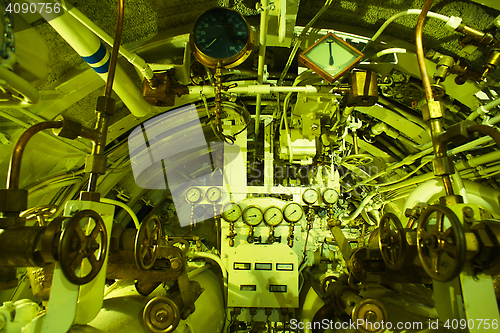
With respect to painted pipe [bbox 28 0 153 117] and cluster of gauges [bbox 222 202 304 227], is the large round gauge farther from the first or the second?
cluster of gauges [bbox 222 202 304 227]

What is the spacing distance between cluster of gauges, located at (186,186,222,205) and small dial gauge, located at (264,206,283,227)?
553mm

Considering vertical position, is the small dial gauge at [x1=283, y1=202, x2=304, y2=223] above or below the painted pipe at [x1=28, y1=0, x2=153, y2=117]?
below

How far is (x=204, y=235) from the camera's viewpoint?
3422 millimetres

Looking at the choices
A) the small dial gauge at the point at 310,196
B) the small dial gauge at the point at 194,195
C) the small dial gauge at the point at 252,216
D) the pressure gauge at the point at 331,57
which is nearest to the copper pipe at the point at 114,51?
the pressure gauge at the point at 331,57

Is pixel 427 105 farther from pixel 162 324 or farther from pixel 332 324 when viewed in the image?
pixel 162 324

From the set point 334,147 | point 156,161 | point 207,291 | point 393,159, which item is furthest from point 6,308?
point 393,159

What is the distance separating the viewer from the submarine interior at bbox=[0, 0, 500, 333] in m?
1.00

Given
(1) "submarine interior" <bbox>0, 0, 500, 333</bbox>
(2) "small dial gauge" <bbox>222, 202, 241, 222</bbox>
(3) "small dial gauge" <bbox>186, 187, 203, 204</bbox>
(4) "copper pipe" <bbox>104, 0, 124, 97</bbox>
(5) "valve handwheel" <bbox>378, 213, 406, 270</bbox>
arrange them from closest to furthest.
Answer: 1. (1) "submarine interior" <bbox>0, 0, 500, 333</bbox>
2. (5) "valve handwheel" <bbox>378, 213, 406, 270</bbox>
3. (4) "copper pipe" <bbox>104, 0, 124, 97</bbox>
4. (2) "small dial gauge" <bbox>222, 202, 241, 222</bbox>
5. (3) "small dial gauge" <bbox>186, 187, 203, 204</bbox>

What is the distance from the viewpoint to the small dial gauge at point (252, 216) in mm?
2553

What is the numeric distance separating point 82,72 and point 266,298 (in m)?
2.55

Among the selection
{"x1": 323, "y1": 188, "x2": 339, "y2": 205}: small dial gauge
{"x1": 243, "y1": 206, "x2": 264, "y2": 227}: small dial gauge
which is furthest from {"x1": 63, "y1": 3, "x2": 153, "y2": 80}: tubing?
{"x1": 323, "y1": 188, "x2": 339, "y2": 205}: small dial gauge

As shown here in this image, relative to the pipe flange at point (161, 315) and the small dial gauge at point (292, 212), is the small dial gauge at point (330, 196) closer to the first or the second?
the small dial gauge at point (292, 212)

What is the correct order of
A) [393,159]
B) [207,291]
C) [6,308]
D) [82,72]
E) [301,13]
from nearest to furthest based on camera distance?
[6,308] < [82,72] < [301,13] < [207,291] < [393,159]

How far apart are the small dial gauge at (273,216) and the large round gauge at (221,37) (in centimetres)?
158
